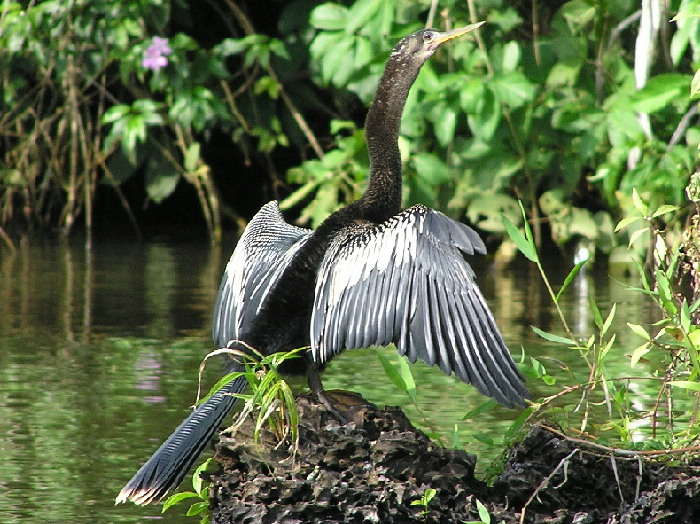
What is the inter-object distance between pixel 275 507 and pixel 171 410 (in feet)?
4.70

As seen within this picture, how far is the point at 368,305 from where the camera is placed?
341 centimetres

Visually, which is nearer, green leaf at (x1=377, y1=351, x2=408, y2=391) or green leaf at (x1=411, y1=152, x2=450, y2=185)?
green leaf at (x1=377, y1=351, x2=408, y2=391)

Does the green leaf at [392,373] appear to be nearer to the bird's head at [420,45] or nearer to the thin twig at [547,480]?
the thin twig at [547,480]

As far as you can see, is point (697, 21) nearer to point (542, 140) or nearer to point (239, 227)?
point (542, 140)

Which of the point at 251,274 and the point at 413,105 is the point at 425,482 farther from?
the point at 413,105

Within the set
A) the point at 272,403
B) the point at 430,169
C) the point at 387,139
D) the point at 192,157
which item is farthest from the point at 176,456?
the point at 192,157

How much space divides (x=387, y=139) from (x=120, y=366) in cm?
182

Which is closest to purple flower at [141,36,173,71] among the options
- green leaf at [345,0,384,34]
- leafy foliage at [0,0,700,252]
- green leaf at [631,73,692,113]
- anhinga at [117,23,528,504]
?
leafy foliage at [0,0,700,252]

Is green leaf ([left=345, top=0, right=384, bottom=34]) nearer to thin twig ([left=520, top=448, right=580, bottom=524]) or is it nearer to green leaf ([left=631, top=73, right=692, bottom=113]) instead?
green leaf ([left=631, top=73, right=692, bottom=113])

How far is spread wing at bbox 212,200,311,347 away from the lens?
3924 millimetres

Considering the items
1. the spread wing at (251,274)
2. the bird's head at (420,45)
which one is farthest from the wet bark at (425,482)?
the bird's head at (420,45)

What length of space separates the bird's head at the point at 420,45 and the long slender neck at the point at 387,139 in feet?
0.04

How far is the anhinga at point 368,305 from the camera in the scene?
127 inches

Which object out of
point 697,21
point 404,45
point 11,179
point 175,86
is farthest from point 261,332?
point 11,179
